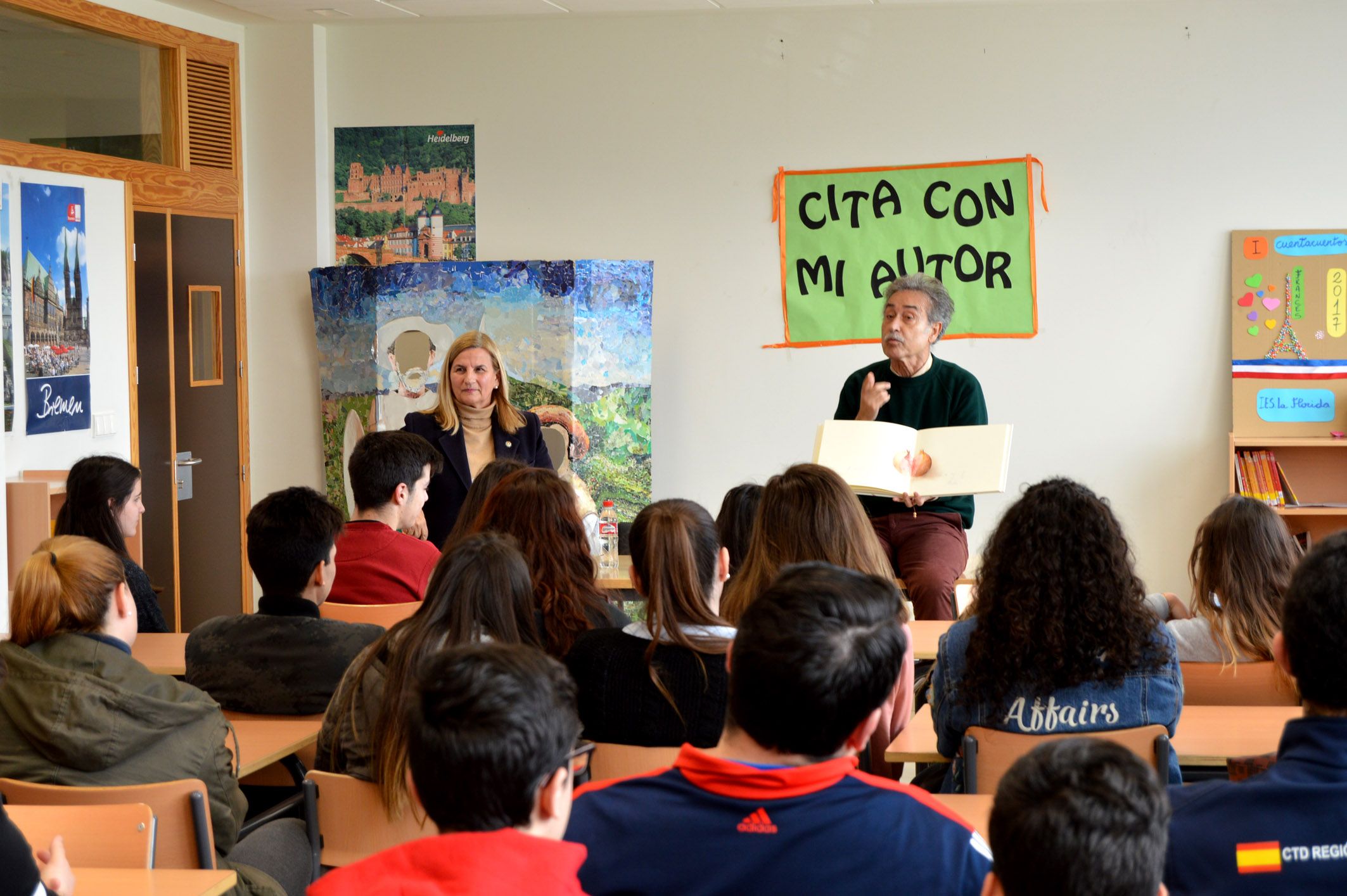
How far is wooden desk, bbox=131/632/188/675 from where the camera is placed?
3154 millimetres

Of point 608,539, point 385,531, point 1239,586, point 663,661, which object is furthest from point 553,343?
point 663,661

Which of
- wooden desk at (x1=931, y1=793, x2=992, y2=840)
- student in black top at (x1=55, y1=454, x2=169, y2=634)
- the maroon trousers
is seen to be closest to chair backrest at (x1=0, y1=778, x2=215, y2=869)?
wooden desk at (x1=931, y1=793, x2=992, y2=840)

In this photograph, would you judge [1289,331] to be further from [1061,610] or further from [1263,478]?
[1061,610]

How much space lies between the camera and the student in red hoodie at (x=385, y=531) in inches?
137

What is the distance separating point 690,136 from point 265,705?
13.3 feet

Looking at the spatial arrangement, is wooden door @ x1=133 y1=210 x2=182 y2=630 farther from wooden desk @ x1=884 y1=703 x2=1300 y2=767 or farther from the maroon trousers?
wooden desk @ x1=884 y1=703 x2=1300 y2=767

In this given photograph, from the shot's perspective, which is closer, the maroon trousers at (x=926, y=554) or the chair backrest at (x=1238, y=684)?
the chair backrest at (x=1238, y=684)

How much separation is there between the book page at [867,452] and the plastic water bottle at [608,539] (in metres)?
0.91

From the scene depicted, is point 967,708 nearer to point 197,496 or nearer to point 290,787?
point 290,787

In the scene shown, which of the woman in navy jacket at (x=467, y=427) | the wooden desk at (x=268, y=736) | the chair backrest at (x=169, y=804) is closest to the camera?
the chair backrest at (x=169, y=804)

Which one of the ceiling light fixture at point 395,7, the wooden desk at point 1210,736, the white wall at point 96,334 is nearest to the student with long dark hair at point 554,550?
the wooden desk at point 1210,736

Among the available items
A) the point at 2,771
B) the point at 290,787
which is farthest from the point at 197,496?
the point at 2,771

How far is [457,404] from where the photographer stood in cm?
464

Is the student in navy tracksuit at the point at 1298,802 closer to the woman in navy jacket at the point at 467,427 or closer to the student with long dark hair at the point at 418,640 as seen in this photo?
the student with long dark hair at the point at 418,640
